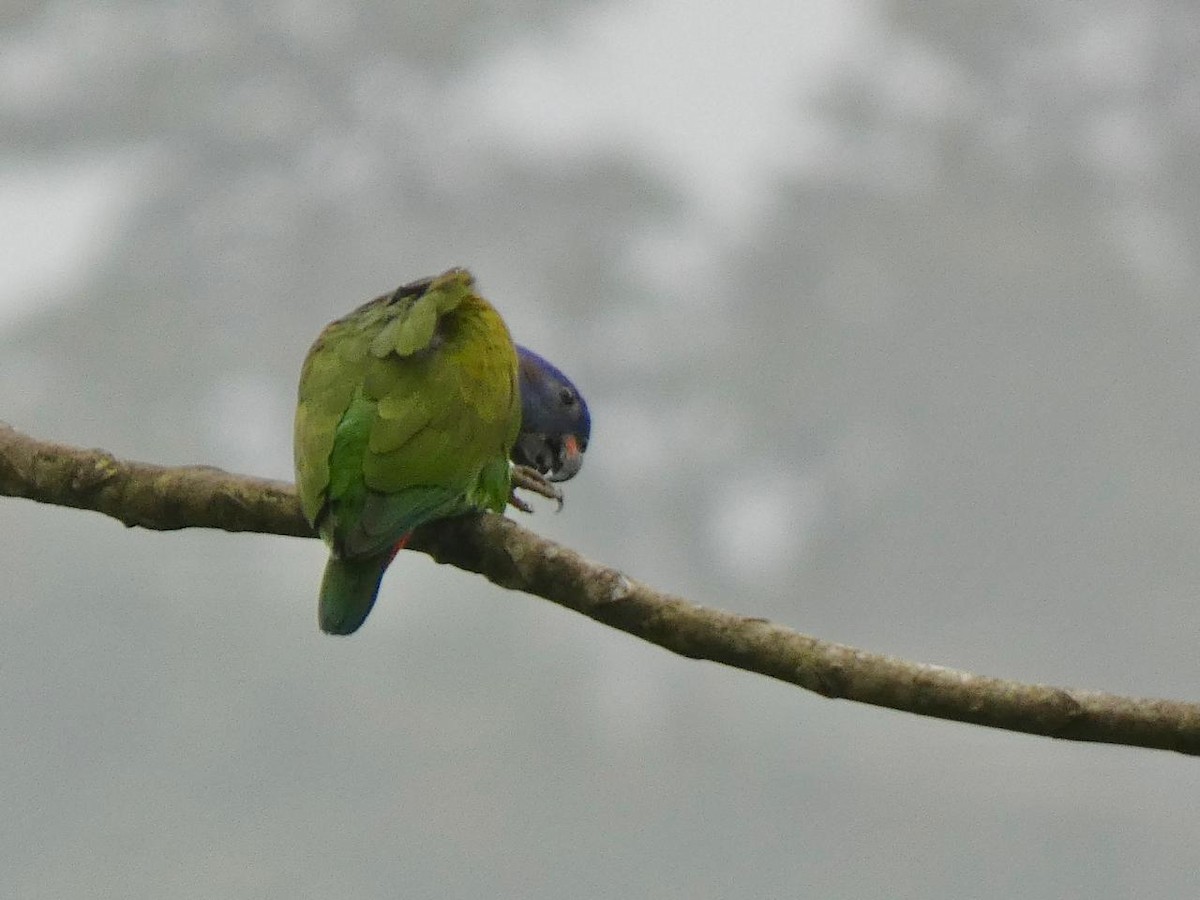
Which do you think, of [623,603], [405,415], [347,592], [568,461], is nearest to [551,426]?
[568,461]

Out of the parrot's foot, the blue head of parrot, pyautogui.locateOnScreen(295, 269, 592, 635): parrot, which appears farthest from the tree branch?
the blue head of parrot

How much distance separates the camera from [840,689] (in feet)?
12.5

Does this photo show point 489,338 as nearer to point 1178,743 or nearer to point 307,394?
point 307,394

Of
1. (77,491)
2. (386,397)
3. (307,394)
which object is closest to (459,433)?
(386,397)

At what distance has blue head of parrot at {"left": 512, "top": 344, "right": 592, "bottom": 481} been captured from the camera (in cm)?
752

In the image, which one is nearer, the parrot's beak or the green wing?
the green wing

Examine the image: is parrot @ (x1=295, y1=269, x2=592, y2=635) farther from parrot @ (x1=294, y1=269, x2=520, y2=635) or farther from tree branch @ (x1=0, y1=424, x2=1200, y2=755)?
tree branch @ (x1=0, y1=424, x2=1200, y2=755)

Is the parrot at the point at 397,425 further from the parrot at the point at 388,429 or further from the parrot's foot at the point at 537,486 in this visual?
the parrot's foot at the point at 537,486

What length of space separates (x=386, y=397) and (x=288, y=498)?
1.80 feet

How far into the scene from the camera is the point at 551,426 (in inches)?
296

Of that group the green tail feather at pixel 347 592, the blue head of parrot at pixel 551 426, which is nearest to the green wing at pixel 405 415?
the green tail feather at pixel 347 592

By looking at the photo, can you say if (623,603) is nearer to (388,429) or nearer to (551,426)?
(388,429)

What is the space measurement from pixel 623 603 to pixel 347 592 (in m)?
1.12

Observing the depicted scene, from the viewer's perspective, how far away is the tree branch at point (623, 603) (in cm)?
362
